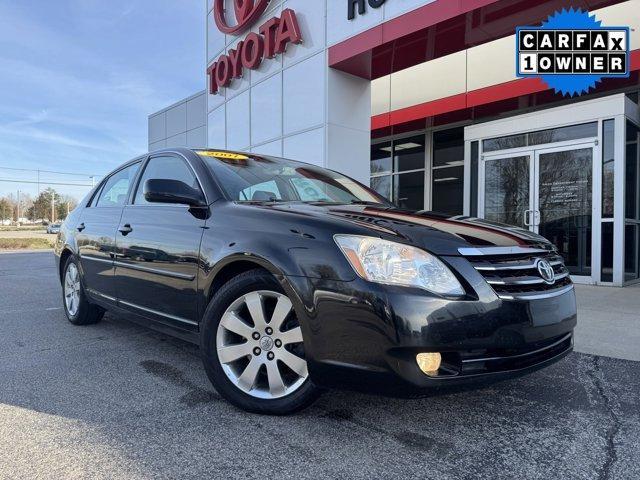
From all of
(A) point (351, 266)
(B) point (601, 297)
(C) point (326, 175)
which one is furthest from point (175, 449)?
(B) point (601, 297)

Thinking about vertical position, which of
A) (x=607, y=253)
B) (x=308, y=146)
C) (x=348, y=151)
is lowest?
(x=607, y=253)

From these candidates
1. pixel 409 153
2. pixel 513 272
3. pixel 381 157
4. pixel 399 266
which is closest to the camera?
pixel 399 266

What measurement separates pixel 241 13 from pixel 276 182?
871 cm

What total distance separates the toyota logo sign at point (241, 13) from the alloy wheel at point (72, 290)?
7510 mm

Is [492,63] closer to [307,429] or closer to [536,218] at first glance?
[536,218]

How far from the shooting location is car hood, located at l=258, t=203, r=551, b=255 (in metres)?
2.30

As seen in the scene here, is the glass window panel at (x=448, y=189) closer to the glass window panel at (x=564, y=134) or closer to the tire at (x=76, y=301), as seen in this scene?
the glass window panel at (x=564, y=134)

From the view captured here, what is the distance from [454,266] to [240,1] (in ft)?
34.7

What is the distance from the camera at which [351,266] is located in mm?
2230

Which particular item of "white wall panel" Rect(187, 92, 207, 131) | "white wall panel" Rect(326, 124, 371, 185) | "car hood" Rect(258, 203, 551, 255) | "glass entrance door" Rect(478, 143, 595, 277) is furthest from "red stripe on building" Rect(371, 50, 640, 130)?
"white wall panel" Rect(187, 92, 207, 131)

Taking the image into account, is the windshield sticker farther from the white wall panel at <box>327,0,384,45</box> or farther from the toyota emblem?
the white wall panel at <box>327,0,384,45</box>

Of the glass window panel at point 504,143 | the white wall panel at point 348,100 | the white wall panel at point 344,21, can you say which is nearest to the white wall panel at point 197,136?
the white wall panel at point 348,100

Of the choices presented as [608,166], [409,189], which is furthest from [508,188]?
[409,189]

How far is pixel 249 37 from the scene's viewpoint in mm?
10688
